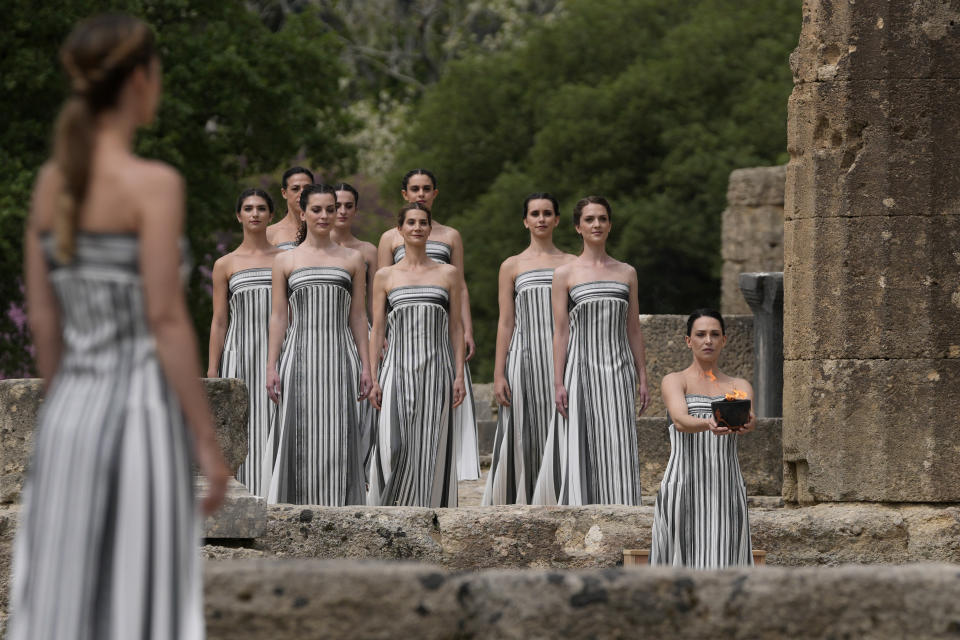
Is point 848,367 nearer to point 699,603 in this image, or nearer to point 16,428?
point 16,428

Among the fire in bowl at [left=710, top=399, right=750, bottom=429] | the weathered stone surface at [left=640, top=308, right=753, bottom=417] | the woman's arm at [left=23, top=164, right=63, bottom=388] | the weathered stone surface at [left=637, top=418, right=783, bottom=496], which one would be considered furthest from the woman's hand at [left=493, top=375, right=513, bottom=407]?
the woman's arm at [left=23, top=164, right=63, bottom=388]

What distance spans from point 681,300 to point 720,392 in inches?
849

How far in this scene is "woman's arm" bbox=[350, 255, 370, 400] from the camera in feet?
32.1

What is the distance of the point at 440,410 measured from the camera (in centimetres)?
995

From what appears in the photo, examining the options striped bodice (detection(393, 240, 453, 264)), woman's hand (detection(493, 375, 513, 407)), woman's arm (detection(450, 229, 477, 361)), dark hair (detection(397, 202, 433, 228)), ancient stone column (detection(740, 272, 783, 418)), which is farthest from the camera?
ancient stone column (detection(740, 272, 783, 418))

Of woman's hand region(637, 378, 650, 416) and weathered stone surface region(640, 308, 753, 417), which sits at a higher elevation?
weathered stone surface region(640, 308, 753, 417)

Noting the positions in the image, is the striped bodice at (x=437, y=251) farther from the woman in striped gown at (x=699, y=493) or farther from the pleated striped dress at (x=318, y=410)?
the woman in striped gown at (x=699, y=493)

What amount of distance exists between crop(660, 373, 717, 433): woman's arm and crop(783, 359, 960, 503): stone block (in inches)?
58.0

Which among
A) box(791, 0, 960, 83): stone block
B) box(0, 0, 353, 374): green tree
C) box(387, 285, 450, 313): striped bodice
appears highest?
box(0, 0, 353, 374): green tree

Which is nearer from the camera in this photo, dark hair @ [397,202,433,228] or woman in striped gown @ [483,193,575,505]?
dark hair @ [397,202,433,228]

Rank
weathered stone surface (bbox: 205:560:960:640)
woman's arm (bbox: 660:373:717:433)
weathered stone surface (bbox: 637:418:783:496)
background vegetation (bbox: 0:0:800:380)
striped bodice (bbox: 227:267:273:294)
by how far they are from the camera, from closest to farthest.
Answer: weathered stone surface (bbox: 205:560:960:640) → woman's arm (bbox: 660:373:717:433) → striped bodice (bbox: 227:267:273:294) → weathered stone surface (bbox: 637:418:783:496) → background vegetation (bbox: 0:0:800:380)

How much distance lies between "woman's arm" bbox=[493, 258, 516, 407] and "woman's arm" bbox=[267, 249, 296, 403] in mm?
1238

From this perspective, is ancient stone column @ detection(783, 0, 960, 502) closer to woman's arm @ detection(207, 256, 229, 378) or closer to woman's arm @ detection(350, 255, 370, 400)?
woman's arm @ detection(350, 255, 370, 400)

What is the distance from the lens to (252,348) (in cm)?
1030
